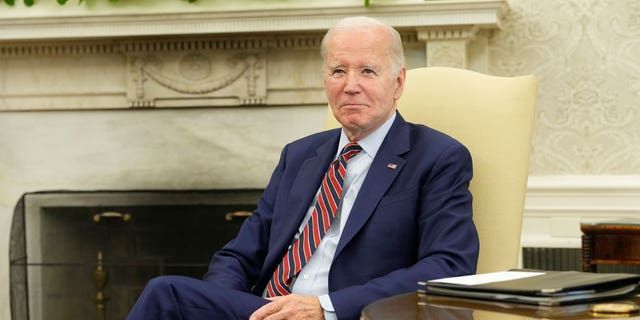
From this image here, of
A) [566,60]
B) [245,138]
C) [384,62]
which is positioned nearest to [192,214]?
[245,138]

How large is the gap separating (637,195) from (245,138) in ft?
4.79

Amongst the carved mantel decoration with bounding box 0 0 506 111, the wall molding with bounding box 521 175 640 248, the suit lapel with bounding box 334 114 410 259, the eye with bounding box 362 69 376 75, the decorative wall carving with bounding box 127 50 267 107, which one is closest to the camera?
the suit lapel with bounding box 334 114 410 259

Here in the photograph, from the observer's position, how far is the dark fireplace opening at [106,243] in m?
3.73

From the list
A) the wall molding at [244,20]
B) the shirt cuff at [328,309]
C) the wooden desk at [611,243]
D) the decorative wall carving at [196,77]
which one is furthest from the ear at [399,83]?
the decorative wall carving at [196,77]

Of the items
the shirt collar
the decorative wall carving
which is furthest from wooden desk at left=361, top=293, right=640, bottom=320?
the decorative wall carving

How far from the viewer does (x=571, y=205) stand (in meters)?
3.35

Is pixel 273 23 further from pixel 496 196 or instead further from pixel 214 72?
pixel 496 196

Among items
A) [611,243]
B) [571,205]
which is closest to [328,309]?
[611,243]

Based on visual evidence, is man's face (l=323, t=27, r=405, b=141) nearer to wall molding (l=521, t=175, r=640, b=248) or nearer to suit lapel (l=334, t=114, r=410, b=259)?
suit lapel (l=334, t=114, r=410, b=259)

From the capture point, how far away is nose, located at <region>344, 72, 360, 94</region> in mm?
1992

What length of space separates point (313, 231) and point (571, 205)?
5.34 ft

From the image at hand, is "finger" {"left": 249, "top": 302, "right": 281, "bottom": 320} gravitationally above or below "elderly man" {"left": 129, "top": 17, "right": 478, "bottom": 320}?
below

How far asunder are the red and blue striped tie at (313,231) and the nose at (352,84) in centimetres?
13

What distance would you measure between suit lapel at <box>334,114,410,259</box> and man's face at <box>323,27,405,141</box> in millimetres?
60
